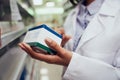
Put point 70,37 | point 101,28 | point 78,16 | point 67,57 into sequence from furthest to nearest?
1. point 78,16
2. point 70,37
3. point 101,28
4. point 67,57

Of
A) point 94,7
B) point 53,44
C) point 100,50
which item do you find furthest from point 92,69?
point 94,7

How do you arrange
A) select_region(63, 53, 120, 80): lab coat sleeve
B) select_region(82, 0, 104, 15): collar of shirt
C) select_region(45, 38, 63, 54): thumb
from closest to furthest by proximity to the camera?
select_region(45, 38, 63, 54): thumb < select_region(63, 53, 120, 80): lab coat sleeve < select_region(82, 0, 104, 15): collar of shirt

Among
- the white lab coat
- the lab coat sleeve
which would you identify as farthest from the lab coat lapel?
the lab coat sleeve

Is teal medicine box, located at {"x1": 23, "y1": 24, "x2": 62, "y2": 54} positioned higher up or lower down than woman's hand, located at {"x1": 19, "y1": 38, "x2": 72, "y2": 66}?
higher up

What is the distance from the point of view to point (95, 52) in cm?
103

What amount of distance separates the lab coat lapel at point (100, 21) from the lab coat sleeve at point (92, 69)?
0.41 ft

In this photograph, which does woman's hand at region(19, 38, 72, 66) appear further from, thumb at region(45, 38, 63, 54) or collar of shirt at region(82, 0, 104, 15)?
collar of shirt at region(82, 0, 104, 15)

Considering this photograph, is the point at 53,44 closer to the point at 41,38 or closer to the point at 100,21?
the point at 41,38

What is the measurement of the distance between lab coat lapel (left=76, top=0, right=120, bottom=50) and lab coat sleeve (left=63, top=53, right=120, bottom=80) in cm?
12

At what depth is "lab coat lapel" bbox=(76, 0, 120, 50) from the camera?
Result: 1.06 m

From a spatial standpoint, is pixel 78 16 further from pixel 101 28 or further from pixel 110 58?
pixel 110 58

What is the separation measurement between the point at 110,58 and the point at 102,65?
6 cm

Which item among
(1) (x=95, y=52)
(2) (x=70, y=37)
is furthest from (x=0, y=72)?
(1) (x=95, y=52)

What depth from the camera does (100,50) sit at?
1.02 m
